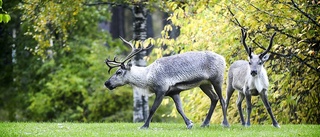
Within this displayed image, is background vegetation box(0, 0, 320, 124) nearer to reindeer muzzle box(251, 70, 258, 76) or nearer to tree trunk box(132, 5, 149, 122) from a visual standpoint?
tree trunk box(132, 5, 149, 122)

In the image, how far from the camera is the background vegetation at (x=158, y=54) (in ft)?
56.7

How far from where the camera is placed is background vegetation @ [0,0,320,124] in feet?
56.7

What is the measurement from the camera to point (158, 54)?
1953 centimetres

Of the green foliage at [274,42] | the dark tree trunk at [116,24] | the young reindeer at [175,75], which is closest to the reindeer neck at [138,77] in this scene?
the young reindeer at [175,75]

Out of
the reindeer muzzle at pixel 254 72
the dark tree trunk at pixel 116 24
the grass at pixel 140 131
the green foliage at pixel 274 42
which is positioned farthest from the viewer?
the dark tree trunk at pixel 116 24

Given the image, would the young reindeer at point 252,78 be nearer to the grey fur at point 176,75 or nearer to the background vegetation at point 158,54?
the grey fur at point 176,75

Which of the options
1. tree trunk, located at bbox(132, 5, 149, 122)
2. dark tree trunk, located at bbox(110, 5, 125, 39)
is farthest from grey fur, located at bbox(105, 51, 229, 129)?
dark tree trunk, located at bbox(110, 5, 125, 39)

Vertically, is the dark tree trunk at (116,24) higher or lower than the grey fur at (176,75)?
higher

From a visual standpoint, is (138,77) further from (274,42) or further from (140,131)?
(274,42)

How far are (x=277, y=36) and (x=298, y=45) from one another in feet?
2.35

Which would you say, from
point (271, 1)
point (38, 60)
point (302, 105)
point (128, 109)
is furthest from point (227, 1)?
point (38, 60)

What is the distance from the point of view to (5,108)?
30.0 metres

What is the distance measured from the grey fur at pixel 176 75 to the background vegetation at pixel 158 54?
227 centimetres

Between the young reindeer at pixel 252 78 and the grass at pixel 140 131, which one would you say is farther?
the young reindeer at pixel 252 78
